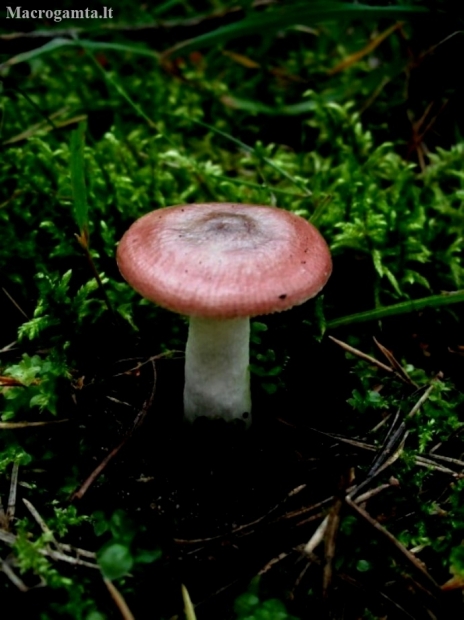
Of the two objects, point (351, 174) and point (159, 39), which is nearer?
point (351, 174)

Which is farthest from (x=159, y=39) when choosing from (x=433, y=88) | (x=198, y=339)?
(x=198, y=339)

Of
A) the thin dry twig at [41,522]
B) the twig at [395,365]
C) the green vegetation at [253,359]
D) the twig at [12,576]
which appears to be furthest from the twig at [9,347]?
the twig at [395,365]

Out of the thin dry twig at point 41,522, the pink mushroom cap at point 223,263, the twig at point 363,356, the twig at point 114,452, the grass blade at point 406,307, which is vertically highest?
the pink mushroom cap at point 223,263

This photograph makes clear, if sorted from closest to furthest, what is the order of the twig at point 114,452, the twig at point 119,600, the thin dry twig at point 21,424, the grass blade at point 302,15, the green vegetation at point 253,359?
the twig at point 119,600 < the green vegetation at point 253,359 < the twig at point 114,452 < the thin dry twig at point 21,424 < the grass blade at point 302,15

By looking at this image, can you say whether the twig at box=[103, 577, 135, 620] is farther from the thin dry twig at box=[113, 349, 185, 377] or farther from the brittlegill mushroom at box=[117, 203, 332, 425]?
the thin dry twig at box=[113, 349, 185, 377]

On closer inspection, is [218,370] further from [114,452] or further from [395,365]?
[395,365]

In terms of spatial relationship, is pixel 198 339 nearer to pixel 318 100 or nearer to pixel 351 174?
pixel 351 174

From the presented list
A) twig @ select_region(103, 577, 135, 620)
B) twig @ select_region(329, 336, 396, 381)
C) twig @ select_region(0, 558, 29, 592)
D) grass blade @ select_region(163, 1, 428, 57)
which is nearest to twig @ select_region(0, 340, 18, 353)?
twig @ select_region(0, 558, 29, 592)

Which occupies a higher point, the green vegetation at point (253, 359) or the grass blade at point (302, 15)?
the grass blade at point (302, 15)

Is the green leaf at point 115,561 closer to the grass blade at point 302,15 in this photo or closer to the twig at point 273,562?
the twig at point 273,562
